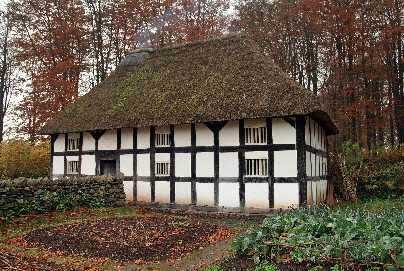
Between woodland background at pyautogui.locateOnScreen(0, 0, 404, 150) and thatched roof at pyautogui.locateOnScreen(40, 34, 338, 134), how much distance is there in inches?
247

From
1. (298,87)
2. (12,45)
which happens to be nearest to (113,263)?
(298,87)

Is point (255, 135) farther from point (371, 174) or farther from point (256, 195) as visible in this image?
point (371, 174)

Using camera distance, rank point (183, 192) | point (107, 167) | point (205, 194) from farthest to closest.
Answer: point (107, 167)
point (183, 192)
point (205, 194)

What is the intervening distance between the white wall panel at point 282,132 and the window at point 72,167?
10975 mm

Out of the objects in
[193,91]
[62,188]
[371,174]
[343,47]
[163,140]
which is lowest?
[62,188]

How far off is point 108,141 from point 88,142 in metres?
1.40

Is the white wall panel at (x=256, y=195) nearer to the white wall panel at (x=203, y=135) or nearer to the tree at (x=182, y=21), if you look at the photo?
the white wall panel at (x=203, y=135)

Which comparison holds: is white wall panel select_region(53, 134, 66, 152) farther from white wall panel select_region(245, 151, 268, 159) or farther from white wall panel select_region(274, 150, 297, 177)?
white wall panel select_region(274, 150, 297, 177)

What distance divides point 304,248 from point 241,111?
8801mm

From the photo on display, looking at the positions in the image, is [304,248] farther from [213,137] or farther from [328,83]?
[328,83]

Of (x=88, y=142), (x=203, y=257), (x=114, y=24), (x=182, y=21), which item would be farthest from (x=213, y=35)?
(x=203, y=257)

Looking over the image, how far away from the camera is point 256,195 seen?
47.2 feet

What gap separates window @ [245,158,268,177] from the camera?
1443 cm

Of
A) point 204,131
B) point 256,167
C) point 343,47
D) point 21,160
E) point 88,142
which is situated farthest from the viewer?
point 343,47
